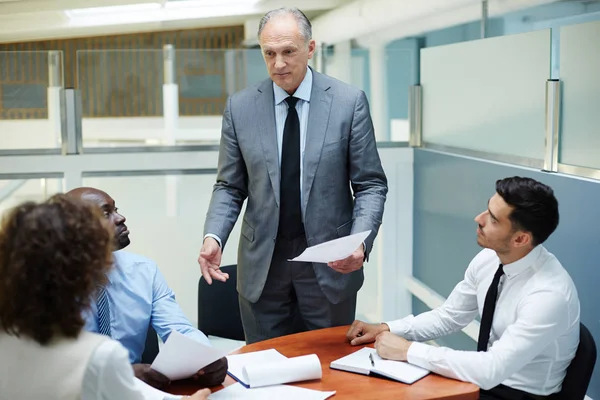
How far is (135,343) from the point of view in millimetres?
2408

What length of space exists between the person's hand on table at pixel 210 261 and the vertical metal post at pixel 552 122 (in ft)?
4.92

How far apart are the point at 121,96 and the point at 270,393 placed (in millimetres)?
3074

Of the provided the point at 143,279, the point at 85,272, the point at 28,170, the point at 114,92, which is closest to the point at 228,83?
the point at 114,92

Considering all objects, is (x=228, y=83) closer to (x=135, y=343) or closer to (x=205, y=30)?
(x=205, y=30)

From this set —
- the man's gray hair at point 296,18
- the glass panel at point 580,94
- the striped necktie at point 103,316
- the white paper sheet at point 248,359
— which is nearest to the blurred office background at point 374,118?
the glass panel at point 580,94

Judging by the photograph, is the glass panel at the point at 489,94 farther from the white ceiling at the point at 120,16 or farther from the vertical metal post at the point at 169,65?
the vertical metal post at the point at 169,65

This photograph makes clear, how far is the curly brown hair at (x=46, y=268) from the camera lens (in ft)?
4.76

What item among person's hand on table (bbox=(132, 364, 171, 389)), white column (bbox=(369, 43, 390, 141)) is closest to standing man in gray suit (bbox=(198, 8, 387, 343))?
person's hand on table (bbox=(132, 364, 171, 389))

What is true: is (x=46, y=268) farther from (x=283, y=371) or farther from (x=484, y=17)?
(x=484, y=17)

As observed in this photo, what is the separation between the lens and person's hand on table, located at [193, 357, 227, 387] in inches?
81.0

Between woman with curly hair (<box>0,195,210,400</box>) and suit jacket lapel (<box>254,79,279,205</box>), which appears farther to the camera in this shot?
suit jacket lapel (<box>254,79,279,205</box>)

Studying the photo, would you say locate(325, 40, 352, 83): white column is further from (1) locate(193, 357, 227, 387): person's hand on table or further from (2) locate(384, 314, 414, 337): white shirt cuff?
(1) locate(193, 357, 227, 387): person's hand on table

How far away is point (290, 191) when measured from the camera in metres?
2.76

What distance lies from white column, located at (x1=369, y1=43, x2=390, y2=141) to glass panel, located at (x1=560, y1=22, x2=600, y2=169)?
1.87 metres
